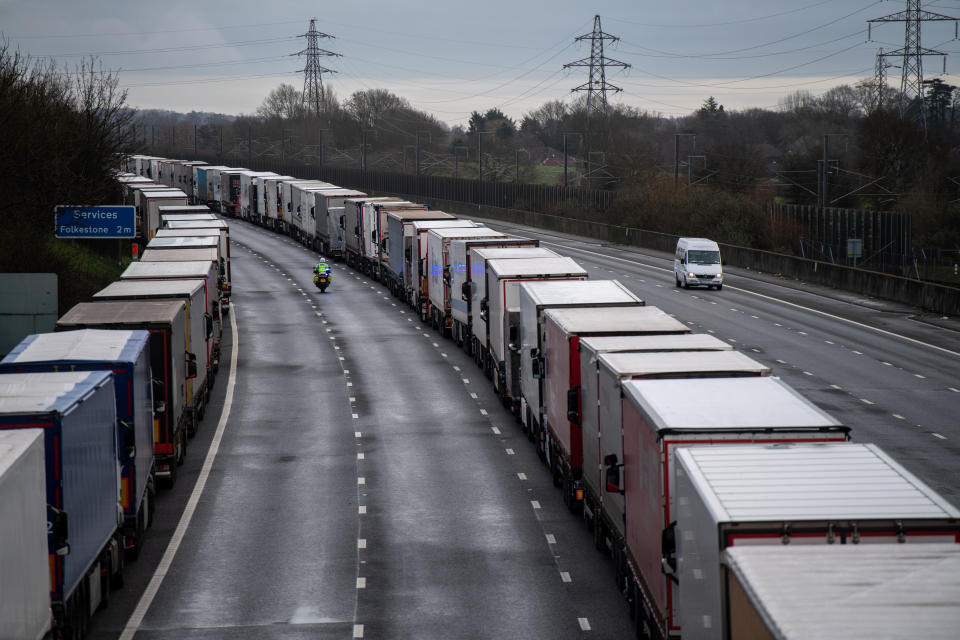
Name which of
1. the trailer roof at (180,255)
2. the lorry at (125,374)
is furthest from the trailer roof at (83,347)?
the trailer roof at (180,255)

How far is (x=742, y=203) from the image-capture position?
87.4m

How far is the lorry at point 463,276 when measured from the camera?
39250 millimetres

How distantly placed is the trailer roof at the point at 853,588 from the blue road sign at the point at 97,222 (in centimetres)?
3901

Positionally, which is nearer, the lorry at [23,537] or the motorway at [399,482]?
the lorry at [23,537]

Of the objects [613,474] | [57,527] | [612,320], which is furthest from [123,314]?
[613,474]

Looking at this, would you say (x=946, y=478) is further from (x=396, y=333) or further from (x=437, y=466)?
(x=396, y=333)

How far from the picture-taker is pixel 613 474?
1655 centimetres

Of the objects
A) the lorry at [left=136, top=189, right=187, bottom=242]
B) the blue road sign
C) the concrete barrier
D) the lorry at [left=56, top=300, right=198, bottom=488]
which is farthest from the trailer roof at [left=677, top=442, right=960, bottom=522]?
the lorry at [left=136, top=189, right=187, bottom=242]

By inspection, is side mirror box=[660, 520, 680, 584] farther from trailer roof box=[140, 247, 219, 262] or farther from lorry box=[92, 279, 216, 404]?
trailer roof box=[140, 247, 219, 262]

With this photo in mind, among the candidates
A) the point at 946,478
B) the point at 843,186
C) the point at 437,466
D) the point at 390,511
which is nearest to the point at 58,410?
the point at 390,511

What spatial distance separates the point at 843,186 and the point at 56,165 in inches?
2795

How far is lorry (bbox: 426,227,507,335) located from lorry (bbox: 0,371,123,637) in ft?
82.0

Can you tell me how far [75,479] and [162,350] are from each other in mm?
8786

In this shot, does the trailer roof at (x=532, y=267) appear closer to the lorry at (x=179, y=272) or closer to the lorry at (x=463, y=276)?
the lorry at (x=463, y=276)
